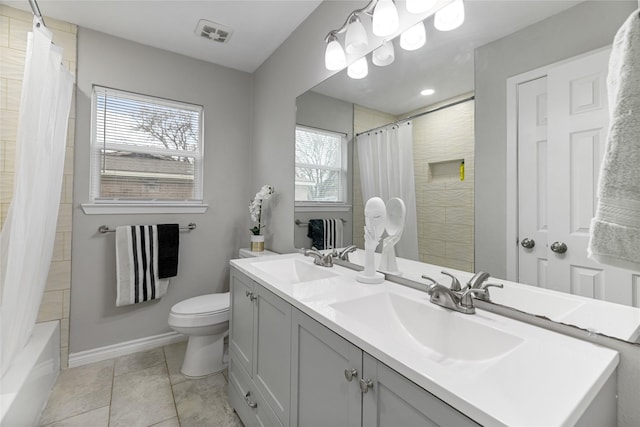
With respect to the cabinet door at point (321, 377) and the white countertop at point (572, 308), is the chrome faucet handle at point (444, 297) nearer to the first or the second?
the white countertop at point (572, 308)

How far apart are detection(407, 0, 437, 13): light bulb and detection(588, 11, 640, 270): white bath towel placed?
824 mm

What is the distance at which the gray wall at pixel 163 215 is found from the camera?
7.04ft

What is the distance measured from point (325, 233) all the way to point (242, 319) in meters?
0.68

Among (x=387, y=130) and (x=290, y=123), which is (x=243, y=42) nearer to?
(x=290, y=123)

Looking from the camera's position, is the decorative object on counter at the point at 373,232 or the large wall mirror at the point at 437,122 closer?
the large wall mirror at the point at 437,122

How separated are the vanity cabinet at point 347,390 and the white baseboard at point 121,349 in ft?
6.10

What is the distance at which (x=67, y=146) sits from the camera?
6.80 ft

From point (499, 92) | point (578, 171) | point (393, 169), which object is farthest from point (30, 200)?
point (578, 171)

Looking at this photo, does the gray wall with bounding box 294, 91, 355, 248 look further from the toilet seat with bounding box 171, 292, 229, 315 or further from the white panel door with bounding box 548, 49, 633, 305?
the white panel door with bounding box 548, 49, 633, 305

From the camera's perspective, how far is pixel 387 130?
1458mm

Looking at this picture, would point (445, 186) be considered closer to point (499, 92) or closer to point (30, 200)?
point (499, 92)

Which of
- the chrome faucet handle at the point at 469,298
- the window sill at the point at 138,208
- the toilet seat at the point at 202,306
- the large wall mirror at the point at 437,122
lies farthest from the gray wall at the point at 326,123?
the window sill at the point at 138,208

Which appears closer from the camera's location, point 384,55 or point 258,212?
point 384,55

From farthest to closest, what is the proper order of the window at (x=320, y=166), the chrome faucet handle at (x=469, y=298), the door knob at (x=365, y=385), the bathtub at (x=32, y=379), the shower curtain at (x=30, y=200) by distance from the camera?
1. the window at (x=320, y=166)
2. the shower curtain at (x=30, y=200)
3. the bathtub at (x=32, y=379)
4. the chrome faucet handle at (x=469, y=298)
5. the door knob at (x=365, y=385)
